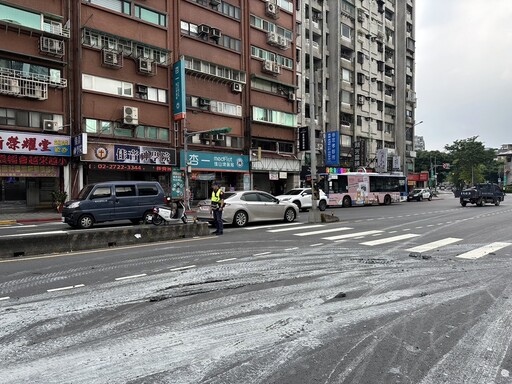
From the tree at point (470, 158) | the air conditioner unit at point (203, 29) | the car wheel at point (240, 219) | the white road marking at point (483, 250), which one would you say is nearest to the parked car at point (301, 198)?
the car wheel at point (240, 219)

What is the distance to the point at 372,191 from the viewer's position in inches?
1339

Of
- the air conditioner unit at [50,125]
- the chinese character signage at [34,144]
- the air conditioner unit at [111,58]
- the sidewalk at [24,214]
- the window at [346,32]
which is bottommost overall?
the sidewalk at [24,214]

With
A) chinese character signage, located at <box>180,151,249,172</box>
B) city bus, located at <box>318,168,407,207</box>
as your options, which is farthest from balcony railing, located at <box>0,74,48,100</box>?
city bus, located at <box>318,168,407,207</box>

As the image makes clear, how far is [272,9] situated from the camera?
120 feet

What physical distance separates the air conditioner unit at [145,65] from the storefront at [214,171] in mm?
6368

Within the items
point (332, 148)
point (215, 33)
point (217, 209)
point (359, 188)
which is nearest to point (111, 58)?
point (215, 33)

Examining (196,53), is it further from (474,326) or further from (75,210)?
(474,326)

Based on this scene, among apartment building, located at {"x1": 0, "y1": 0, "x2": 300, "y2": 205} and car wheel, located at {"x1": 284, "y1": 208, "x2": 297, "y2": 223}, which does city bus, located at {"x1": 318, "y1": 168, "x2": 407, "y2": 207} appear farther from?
car wheel, located at {"x1": 284, "y1": 208, "x2": 297, "y2": 223}

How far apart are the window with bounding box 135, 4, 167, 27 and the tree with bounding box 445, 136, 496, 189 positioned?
206ft

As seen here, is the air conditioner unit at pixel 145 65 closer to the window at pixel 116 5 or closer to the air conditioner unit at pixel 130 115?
the air conditioner unit at pixel 130 115

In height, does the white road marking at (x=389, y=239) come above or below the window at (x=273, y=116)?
below

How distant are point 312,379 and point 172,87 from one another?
1127 inches

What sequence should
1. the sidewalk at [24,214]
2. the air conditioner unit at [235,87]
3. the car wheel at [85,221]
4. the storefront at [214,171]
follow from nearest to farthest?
the car wheel at [85,221], the sidewalk at [24,214], the storefront at [214,171], the air conditioner unit at [235,87]

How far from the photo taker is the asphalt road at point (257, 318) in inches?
133
